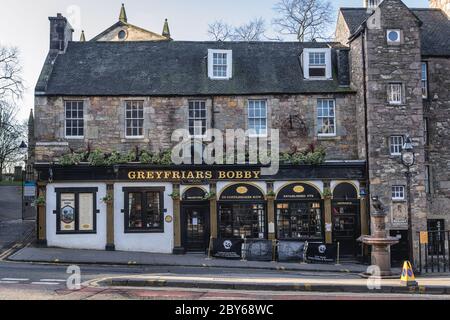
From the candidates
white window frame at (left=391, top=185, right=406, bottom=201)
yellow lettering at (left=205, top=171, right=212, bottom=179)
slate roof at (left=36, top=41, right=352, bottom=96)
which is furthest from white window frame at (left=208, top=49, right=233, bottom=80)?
white window frame at (left=391, top=185, right=406, bottom=201)

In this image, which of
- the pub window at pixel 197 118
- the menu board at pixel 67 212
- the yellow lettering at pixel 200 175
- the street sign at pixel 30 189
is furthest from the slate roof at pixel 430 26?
the street sign at pixel 30 189

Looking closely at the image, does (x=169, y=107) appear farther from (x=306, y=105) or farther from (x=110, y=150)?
(x=306, y=105)

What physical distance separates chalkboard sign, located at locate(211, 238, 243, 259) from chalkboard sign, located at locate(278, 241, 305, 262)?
5.82ft

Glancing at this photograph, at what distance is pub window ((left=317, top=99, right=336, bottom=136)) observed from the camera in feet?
88.8

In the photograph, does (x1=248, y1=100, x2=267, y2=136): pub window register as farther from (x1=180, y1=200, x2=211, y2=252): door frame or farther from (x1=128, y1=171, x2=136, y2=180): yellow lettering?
(x1=128, y1=171, x2=136, y2=180): yellow lettering

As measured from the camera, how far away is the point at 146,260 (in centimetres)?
2297

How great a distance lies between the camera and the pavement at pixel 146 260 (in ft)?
72.5

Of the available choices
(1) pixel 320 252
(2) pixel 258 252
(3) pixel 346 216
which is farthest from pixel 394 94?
(2) pixel 258 252

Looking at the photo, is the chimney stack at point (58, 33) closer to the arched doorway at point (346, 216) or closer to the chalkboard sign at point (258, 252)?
the chalkboard sign at point (258, 252)

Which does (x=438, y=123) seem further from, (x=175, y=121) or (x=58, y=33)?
(x=58, y=33)

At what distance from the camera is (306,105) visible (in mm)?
27031

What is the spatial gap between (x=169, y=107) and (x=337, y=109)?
8.00m

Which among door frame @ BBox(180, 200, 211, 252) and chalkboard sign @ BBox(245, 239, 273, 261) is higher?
door frame @ BBox(180, 200, 211, 252)
